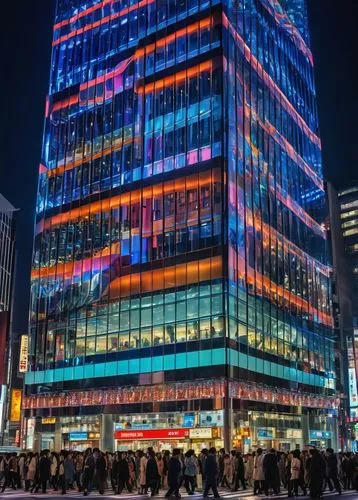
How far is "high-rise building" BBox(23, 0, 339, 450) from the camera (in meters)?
39.2

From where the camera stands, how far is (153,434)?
125ft

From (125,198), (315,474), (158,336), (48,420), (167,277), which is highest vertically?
(125,198)

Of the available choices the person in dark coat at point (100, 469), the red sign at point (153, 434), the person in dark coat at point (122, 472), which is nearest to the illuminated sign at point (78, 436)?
the red sign at point (153, 434)

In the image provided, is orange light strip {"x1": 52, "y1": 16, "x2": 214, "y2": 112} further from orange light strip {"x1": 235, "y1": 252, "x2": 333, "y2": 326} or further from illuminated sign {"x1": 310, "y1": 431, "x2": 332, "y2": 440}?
illuminated sign {"x1": 310, "y1": 431, "x2": 332, "y2": 440}

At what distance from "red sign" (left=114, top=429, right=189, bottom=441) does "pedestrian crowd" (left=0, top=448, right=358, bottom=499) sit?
1026 cm

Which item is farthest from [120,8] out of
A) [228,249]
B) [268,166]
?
[228,249]

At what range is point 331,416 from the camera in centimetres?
5294

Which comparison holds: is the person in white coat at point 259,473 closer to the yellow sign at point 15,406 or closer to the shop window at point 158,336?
the shop window at point 158,336

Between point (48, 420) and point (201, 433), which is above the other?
point (48, 420)

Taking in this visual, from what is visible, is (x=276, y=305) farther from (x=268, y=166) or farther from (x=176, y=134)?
(x=176, y=134)

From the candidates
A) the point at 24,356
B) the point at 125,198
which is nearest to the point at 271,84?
the point at 125,198

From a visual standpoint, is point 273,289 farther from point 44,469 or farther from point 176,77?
point 44,469

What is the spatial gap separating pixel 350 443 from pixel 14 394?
4472 cm

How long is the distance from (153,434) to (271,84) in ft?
96.8
